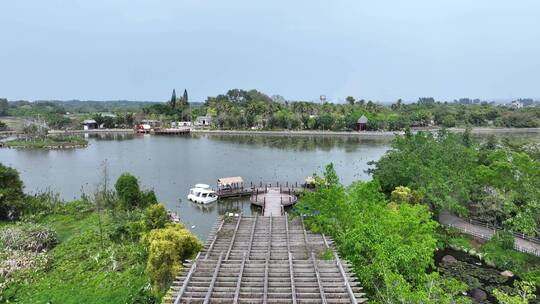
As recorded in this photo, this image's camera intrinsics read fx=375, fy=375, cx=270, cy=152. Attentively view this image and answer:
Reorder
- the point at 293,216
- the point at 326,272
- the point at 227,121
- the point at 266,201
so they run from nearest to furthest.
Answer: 1. the point at 326,272
2. the point at 293,216
3. the point at 266,201
4. the point at 227,121

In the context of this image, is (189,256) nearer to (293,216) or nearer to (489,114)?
(293,216)

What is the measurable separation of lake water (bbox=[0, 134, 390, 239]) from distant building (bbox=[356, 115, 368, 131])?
71.0 feet

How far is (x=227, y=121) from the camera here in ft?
369

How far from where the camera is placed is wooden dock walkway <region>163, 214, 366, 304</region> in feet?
41.5

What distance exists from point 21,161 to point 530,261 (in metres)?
66.4

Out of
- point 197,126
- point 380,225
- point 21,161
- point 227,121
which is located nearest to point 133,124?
point 197,126

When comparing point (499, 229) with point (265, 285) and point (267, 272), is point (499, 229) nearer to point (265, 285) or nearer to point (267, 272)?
point (267, 272)

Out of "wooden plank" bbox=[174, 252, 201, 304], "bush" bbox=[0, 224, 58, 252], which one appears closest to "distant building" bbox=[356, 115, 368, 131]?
"bush" bbox=[0, 224, 58, 252]

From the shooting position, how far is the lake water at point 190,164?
126 ft

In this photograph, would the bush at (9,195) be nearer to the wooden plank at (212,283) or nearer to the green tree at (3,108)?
the wooden plank at (212,283)

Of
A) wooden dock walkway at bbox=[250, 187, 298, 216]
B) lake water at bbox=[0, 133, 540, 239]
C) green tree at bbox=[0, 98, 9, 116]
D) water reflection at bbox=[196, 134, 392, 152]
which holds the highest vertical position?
green tree at bbox=[0, 98, 9, 116]

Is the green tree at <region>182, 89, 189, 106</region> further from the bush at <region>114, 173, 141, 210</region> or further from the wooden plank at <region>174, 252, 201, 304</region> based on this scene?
the wooden plank at <region>174, 252, 201, 304</region>

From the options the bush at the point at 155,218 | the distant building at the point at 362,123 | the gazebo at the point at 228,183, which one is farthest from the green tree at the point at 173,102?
the bush at the point at 155,218

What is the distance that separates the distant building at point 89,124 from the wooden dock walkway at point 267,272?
10728cm
